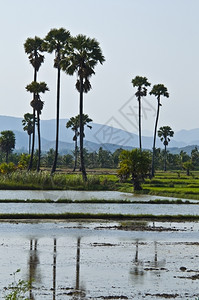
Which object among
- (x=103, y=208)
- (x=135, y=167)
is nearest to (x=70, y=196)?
(x=135, y=167)

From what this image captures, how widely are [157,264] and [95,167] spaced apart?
114 m

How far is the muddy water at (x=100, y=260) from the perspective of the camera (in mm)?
13781

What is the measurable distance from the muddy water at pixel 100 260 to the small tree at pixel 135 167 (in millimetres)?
24035

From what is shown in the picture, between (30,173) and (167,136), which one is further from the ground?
(167,136)

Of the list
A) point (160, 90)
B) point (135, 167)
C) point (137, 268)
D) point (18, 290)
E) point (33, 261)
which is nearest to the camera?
point (18, 290)

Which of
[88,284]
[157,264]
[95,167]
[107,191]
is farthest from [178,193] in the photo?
[95,167]

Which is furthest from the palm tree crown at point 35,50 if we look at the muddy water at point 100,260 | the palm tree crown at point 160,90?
the muddy water at point 100,260

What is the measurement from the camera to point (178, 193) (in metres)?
48.8

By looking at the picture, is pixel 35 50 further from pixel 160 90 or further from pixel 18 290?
pixel 18 290

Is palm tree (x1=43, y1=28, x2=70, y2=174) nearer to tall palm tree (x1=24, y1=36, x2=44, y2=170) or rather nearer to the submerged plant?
tall palm tree (x1=24, y1=36, x2=44, y2=170)

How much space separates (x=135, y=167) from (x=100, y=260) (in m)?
33.5

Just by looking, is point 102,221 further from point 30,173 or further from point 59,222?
point 30,173

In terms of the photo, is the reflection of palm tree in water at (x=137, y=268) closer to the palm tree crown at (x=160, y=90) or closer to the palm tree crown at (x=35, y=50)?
the palm tree crown at (x=35, y=50)

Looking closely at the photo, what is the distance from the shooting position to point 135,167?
5106 centimetres
